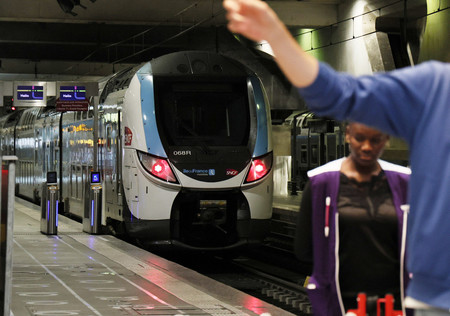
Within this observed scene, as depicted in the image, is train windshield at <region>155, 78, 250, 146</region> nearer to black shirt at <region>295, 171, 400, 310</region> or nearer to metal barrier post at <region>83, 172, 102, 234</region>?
metal barrier post at <region>83, 172, 102, 234</region>

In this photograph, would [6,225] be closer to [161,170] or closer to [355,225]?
[355,225]

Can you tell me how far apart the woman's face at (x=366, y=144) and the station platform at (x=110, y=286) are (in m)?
4.16

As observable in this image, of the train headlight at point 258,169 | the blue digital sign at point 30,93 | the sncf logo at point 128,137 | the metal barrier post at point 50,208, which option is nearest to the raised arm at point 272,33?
the train headlight at point 258,169

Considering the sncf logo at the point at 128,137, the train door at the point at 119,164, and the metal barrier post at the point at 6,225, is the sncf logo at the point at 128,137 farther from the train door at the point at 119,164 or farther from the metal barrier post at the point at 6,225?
the metal barrier post at the point at 6,225

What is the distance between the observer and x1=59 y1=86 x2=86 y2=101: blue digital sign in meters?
17.7

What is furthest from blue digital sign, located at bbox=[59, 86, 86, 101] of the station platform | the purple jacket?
the purple jacket

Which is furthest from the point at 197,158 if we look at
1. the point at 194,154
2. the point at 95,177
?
the point at 95,177

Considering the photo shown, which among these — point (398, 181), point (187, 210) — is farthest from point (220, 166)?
point (398, 181)

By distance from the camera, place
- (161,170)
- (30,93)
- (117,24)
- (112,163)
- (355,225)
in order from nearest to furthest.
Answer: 1. (355,225)
2. (161,170)
3. (112,163)
4. (30,93)
5. (117,24)

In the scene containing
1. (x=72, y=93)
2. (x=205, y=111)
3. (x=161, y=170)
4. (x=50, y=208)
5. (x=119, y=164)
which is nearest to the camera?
(x=161, y=170)

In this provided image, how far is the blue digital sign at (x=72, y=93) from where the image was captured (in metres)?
17.7

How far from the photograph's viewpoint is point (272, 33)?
89.0 inches

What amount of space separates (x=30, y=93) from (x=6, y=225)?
19.5 metres

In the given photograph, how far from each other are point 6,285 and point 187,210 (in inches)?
282
